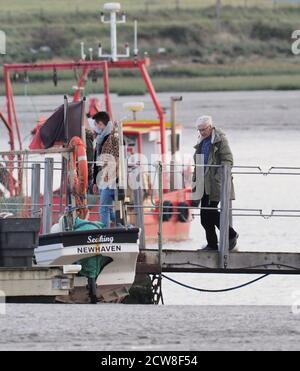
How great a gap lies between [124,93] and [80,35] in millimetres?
23409

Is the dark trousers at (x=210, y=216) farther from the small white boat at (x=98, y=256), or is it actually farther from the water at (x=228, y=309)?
the small white boat at (x=98, y=256)

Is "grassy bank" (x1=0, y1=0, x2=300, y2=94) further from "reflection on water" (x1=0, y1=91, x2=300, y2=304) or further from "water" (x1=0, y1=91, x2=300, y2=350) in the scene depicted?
"water" (x1=0, y1=91, x2=300, y2=350)

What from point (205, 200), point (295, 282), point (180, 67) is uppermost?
point (180, 67)

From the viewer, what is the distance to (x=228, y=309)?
11.5 m

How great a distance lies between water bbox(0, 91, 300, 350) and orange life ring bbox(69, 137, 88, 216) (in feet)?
5.66

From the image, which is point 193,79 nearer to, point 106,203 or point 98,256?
point 106,203

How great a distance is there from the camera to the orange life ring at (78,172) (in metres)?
13.9

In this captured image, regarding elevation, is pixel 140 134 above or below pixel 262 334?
above

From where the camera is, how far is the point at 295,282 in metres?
18.2

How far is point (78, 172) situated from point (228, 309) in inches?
116

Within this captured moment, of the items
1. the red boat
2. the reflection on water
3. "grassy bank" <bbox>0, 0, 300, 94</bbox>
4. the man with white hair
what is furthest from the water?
"grassy bank" <bbox>0, 0, 300, 94</bbox>

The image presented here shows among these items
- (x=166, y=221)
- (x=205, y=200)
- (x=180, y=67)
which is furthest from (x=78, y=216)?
(x=180, y=67)

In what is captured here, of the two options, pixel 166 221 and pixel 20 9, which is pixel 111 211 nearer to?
pixel 166 221

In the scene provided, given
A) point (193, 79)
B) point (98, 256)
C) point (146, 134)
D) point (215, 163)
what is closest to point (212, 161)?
point (215, 163)
